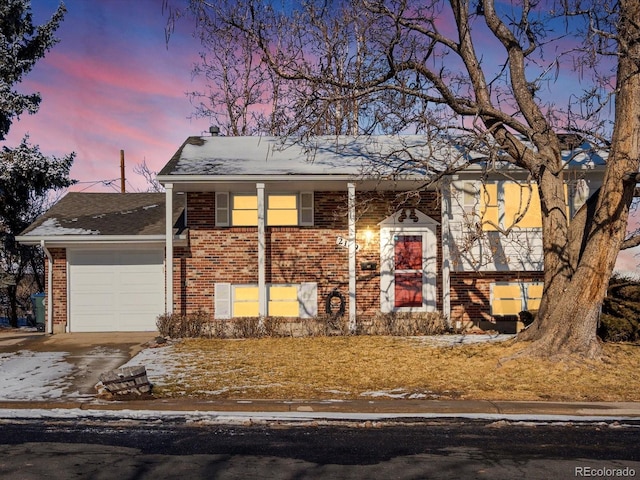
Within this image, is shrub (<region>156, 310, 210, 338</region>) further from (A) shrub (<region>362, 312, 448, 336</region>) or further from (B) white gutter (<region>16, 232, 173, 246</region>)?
(A) shrub (<region>362, 312, 448, 336</region>)

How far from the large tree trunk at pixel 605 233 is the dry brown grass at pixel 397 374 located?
0.49m

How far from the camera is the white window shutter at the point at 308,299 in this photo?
60.8 ft

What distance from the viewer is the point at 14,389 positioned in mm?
10164

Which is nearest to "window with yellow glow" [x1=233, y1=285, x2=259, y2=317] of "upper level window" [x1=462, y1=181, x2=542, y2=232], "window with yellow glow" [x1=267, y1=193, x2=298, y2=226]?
"window with yellow glow" [x1=267, y1=193, x2=298, y2=226]

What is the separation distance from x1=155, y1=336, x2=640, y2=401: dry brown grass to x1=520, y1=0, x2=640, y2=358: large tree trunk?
0.49m

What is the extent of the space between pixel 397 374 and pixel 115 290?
33.4 feet

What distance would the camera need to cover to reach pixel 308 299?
18.6 metres

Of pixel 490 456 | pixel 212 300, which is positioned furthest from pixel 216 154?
pixel 490 456

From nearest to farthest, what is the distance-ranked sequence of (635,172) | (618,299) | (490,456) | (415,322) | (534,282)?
1. (490,456)
2. (635,172)
3. (618,299)
4. (415,322)
5. (534,282)

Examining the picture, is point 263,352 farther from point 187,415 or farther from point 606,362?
point 606,362

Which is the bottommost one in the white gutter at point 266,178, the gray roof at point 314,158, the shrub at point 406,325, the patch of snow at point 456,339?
the patch of snow at point 456,339

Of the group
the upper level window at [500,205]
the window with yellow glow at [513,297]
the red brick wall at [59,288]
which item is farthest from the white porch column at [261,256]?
the window with yellow glow at [513,297]

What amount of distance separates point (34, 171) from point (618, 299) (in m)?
17.4

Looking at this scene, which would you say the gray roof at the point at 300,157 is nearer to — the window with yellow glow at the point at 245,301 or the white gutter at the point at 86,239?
the white gutter at the point at 86,239
